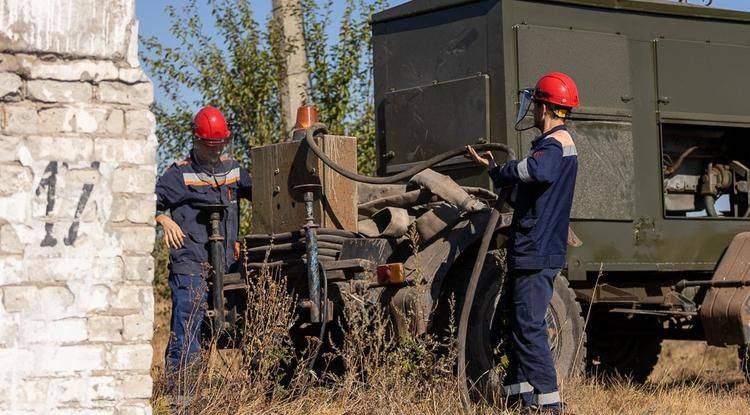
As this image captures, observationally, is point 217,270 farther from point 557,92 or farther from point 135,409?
point 557,92

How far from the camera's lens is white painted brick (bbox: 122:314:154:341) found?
21.8 ft

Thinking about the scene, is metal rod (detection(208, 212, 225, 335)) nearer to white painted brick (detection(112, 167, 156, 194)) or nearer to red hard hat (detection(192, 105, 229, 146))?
red hard hat (detection(192, 105, 229, 146))

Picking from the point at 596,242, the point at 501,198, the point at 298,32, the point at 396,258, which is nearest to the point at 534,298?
the point at 501,198

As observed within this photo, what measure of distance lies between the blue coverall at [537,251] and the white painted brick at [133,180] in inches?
Result: 81.1

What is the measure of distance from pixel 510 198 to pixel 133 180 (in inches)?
97.3

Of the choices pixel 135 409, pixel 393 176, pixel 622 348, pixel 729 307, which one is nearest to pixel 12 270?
pixel 135 409

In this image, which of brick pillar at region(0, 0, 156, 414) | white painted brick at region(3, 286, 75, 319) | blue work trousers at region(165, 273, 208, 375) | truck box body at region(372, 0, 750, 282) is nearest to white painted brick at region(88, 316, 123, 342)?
brick pillar at region(0, 0, 156, 414)

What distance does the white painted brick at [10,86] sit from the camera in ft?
21.2

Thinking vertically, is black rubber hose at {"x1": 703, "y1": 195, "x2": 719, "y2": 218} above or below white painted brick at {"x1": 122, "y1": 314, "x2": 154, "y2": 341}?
above

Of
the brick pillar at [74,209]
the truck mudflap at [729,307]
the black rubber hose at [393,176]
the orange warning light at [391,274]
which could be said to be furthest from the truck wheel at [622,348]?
the brick pillar at [74,209]

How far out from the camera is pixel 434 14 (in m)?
9.60

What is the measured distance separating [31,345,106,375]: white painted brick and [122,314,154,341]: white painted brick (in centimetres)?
15

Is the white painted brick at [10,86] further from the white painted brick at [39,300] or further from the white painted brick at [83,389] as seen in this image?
the white painted brick at [83,389]

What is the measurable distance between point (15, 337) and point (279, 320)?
1790 mm
